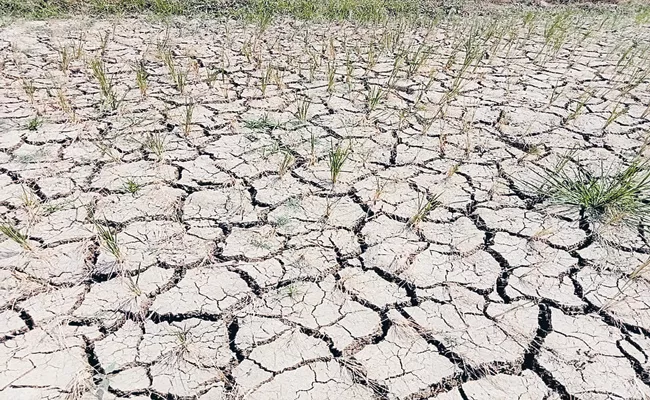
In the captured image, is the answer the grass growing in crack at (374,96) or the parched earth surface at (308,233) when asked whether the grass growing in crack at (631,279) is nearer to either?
the parched earth surface at (308,233)

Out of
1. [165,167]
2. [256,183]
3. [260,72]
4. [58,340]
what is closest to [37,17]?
[260,72]

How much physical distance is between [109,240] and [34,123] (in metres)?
1.25

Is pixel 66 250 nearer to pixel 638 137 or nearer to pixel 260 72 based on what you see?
pixel 260 72

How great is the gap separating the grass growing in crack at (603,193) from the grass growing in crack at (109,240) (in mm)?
1826

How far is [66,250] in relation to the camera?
2.10 meters

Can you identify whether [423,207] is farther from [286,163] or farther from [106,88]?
[106,88]

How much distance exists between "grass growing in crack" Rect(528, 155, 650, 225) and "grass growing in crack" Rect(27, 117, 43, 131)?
2.53 meters

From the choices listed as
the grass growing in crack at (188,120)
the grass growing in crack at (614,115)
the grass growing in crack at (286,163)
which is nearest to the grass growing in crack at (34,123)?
the grass growing in crack at (188,120)

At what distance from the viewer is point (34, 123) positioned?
2.91 metres

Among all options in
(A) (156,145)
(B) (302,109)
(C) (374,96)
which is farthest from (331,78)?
(A) (156,145)

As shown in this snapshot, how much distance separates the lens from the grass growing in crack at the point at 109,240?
2037 millimetres

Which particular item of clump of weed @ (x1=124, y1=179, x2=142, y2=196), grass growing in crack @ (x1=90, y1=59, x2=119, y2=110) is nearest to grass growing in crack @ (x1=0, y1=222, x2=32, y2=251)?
clump of weed @ (x1=124, y1=179, x2=142, y2=196)

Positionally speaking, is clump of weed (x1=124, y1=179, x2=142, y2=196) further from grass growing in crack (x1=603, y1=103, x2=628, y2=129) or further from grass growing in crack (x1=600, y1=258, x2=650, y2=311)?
grass growing in crack (x1=603, y1=103, x2=628, y2=129)

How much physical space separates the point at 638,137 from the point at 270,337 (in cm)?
245
